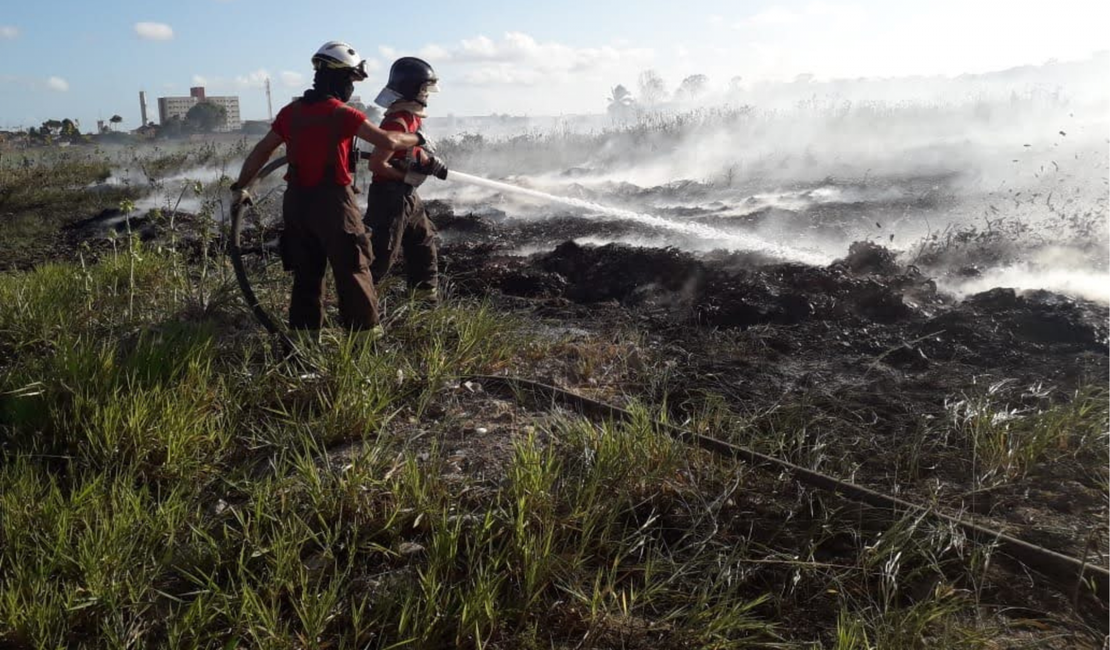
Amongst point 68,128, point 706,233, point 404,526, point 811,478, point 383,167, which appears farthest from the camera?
point 68,128

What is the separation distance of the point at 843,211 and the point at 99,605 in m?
9.01

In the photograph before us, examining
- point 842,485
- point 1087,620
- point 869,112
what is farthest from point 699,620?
point 869,112

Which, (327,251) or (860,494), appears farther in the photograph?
(327,251)

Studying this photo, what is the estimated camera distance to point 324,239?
13.2ft

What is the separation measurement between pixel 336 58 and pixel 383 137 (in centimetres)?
45

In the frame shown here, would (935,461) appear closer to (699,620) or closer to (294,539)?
(699,620)

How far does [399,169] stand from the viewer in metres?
4.70

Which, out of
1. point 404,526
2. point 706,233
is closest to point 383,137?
point 404,526

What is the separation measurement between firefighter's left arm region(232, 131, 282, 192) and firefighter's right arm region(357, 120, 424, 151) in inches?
20.8

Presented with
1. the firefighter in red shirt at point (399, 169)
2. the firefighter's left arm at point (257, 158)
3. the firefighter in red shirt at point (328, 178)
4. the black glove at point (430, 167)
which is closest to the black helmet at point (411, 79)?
the firefighter in red shirt at point (399, 169)

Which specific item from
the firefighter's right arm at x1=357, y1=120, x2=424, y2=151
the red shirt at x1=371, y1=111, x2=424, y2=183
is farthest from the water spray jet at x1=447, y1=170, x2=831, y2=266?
the firefighter's right arm at x1=357, y1=120, x2=424, y2=151

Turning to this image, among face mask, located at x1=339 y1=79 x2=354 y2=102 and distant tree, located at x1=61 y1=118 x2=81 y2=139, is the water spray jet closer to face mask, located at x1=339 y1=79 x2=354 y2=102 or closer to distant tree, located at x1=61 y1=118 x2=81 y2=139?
face mask, located at x1=339 y1=79 x2=354 y2=102

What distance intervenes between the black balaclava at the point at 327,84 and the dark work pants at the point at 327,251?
45 centimetres

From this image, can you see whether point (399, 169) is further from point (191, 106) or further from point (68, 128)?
point (191, 106)
